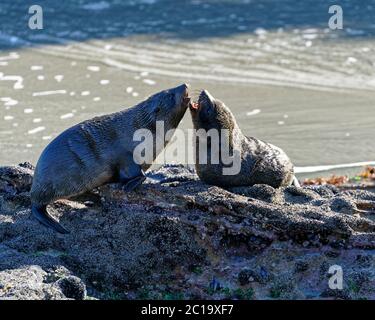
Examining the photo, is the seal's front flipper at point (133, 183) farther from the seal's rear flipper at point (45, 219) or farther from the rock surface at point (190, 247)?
the seal's rear flipper at point (45, 219)

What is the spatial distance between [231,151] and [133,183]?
98cm

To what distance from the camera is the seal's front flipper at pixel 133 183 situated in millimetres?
8024

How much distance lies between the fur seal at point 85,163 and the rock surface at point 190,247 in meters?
0.11

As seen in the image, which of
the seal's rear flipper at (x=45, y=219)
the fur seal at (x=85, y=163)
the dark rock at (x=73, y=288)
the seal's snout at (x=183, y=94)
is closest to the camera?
the dark rock at (x=73, y=288)

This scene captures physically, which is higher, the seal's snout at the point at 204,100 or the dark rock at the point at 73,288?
the seal's snout at the point at 204,100

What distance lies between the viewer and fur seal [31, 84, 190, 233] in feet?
26.6

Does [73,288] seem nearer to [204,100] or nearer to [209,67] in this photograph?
[204,100]

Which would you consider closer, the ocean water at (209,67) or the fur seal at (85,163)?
the fur seal at (85,163)

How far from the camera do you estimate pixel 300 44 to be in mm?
17547

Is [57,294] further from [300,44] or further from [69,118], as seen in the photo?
[300,44]

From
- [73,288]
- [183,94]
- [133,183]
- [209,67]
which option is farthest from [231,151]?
[209,67]

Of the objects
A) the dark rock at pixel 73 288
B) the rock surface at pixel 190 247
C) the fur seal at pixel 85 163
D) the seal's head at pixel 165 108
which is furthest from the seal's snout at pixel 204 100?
the dark rock at pixel 73 288

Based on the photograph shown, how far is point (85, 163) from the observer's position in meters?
8.12
